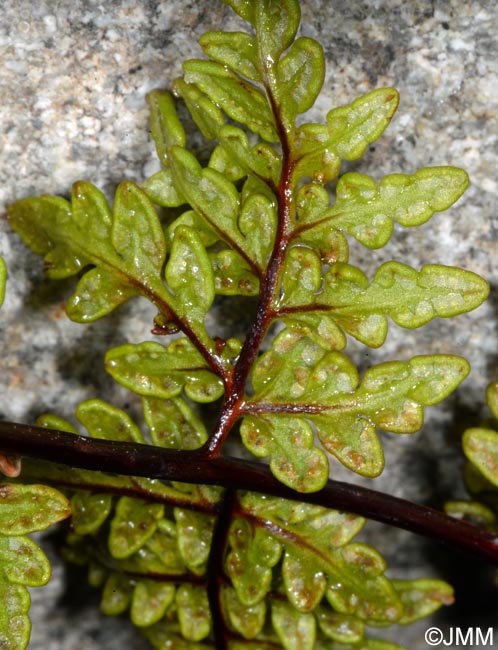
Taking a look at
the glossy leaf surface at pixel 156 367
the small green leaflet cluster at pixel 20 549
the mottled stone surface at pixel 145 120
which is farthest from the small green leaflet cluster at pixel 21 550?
the mottled stone surface at pixel 145 120

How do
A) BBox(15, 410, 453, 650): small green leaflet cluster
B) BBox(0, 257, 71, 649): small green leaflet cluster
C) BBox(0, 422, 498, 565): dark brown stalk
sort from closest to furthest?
BBox(0, 257, 71, 649): small green leaflet cluster < BBox(0, 422, 498, 565): dark brown stalk < BBox(15, 410, 453, 650): small green leaflet cluster

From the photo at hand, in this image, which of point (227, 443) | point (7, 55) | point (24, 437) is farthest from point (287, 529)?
point (7, 55)

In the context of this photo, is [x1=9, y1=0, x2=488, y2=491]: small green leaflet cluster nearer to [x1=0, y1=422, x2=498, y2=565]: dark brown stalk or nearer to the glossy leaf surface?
the glossy leaf surface

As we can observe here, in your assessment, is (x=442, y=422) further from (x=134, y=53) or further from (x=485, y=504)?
(x=134, y=53)

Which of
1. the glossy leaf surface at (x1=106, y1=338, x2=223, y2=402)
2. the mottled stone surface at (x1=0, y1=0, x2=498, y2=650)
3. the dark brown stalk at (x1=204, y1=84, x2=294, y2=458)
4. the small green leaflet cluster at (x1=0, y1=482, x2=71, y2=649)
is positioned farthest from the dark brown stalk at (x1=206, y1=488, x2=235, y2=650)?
the mottled stone surface at (x1=0, y1=0, x2=498, y2=650)

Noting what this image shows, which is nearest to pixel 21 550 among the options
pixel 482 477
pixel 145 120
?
pixel 145 120

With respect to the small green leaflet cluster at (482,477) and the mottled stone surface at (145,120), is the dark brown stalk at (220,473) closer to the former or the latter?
the small green leaflet cluster at (482,477)

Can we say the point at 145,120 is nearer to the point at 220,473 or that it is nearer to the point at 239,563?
the point at 220,473
